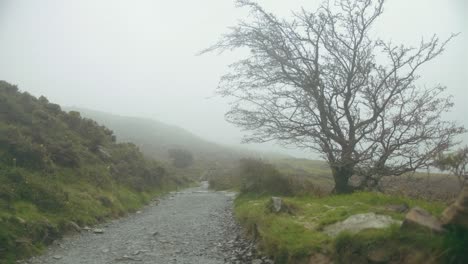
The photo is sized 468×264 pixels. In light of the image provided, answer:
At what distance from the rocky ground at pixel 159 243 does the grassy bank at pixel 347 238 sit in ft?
2.79

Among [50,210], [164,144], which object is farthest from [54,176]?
[164,144]

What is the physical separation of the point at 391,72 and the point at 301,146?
15.1ft

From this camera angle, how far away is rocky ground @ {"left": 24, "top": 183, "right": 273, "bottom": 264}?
10547 millimetres

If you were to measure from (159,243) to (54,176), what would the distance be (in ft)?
28.2

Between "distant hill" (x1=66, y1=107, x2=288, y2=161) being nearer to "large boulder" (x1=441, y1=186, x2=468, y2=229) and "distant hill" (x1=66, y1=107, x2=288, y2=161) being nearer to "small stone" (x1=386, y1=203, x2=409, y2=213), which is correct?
"small stone" (x1=386, y1=203, x2=409, y2=213)

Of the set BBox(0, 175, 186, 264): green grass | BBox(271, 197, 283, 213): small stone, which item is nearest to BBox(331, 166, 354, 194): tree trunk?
BBox(271, 197, 283, 213): small stone

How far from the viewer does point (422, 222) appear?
6062mm

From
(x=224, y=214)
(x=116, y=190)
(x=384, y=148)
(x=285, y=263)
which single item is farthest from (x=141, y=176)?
(x=285, y=263)

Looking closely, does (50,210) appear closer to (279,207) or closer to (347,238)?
(279,207)

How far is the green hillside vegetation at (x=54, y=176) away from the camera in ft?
40.4

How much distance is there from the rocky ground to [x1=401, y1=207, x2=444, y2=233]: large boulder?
4203 mm

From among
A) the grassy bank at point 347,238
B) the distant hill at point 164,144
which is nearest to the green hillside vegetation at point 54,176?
→ the grassy bank at point 347,238

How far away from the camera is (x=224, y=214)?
19.1 metres

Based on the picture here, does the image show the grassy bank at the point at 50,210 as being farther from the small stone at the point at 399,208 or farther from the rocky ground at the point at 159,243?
the small stone at the point at 399,208
